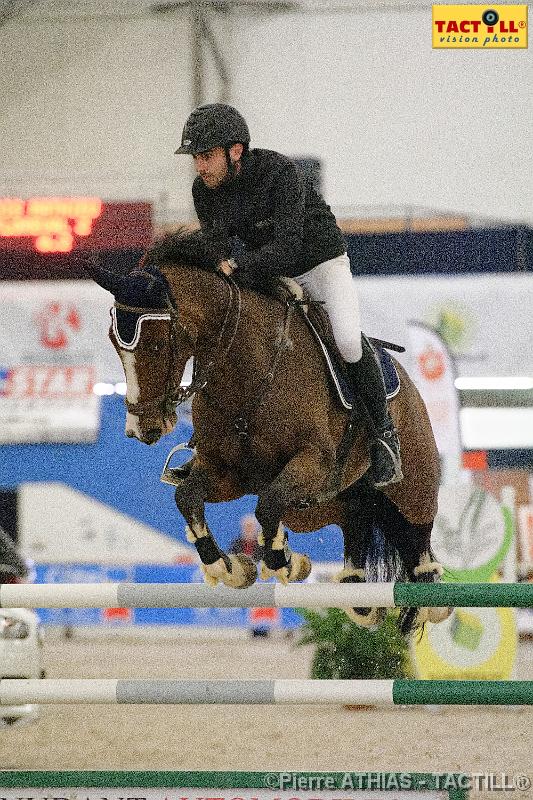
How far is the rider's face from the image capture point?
2840 millimetres

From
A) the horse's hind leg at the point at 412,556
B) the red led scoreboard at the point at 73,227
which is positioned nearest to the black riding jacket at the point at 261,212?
the horse's hind leg at the point at 412,556

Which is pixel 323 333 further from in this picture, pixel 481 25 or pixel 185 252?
pixel 481 25

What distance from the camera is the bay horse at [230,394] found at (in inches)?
104

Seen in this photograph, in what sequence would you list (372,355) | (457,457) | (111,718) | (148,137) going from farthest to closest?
(148,137)
(457,457)
(111,718)
(372,355)

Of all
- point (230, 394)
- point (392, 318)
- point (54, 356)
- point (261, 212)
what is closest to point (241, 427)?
point (230, 394)

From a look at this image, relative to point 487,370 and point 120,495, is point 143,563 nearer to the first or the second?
point 120,495

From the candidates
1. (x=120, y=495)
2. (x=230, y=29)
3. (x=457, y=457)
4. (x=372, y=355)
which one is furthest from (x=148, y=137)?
(x=372, y=355)

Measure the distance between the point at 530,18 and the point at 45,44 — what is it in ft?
18.5

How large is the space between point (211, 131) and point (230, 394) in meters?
0.68

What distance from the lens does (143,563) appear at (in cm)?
927

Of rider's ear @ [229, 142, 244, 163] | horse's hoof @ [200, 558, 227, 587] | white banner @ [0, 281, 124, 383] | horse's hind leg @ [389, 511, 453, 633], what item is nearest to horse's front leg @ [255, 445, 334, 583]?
horse's hoof @ [200, 558, 227, 587]

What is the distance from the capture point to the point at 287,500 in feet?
8.84

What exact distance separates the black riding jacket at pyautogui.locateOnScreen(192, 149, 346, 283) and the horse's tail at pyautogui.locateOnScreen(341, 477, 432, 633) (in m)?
0.90

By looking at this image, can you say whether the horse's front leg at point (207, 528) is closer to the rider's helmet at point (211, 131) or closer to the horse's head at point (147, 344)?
Answer: the horse's head at point (147, 344)
